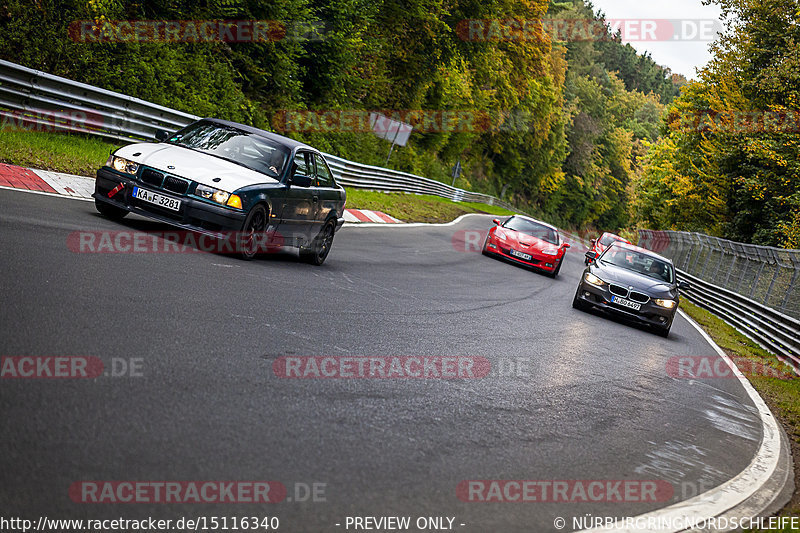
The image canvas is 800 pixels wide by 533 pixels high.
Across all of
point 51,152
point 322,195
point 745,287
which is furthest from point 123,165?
point 745,287

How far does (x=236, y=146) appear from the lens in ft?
36.7

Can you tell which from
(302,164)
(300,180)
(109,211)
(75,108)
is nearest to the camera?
(109,211)

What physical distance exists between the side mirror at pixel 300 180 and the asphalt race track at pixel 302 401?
1197 mm

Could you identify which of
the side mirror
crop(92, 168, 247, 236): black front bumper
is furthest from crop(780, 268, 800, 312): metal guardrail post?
crop(92, 168, 247, 236): black front bumper

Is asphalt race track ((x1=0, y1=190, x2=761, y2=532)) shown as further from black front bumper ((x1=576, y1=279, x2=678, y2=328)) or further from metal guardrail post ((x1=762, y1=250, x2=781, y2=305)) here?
metal guardrail post ((x1=762, y1=250, x2=781, y2=305))

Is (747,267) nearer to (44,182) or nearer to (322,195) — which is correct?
(322,195)

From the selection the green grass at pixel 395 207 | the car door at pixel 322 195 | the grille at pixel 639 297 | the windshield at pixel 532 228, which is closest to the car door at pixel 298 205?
the car door at pixel 322 195

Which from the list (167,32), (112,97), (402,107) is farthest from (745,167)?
(112,97)

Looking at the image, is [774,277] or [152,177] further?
[774,277]

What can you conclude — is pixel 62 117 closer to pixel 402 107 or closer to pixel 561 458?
pixel 561 458

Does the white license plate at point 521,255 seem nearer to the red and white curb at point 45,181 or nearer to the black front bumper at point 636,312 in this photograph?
the black front bumper at point 636,312

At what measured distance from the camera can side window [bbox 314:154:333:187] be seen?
488 inches

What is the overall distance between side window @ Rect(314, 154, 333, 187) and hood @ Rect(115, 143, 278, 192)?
170cm

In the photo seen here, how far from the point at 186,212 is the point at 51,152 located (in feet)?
18.5
